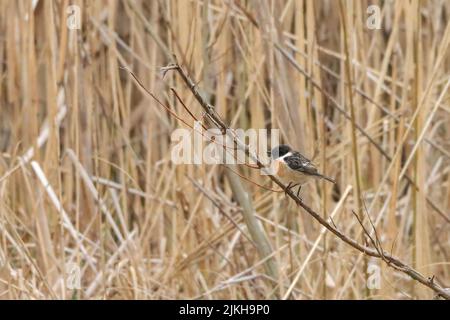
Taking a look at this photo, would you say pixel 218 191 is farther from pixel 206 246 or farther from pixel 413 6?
pixel 413 6

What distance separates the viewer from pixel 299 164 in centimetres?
190

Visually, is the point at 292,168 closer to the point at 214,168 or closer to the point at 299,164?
the point at 299,164

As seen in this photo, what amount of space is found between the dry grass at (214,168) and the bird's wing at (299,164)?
0.47 feet

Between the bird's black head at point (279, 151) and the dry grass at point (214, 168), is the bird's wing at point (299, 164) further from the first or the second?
the dry grass at point (214, 168)

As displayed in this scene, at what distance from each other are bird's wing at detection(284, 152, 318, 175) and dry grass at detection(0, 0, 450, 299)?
142mm

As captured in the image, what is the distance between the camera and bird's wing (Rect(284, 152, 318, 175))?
6.24 feet

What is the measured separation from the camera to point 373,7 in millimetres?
2428

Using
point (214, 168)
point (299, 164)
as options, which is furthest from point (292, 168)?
point (214, 168)

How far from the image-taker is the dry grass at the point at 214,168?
2207 mm

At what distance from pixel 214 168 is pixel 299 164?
717mm

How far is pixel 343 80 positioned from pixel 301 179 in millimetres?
507

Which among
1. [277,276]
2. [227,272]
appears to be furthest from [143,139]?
[277,276]

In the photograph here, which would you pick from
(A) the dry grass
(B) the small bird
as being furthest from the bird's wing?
(A) the dry grass

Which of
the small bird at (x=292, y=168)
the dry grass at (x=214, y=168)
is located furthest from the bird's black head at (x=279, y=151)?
the dry grass at (x=214, y=168)
